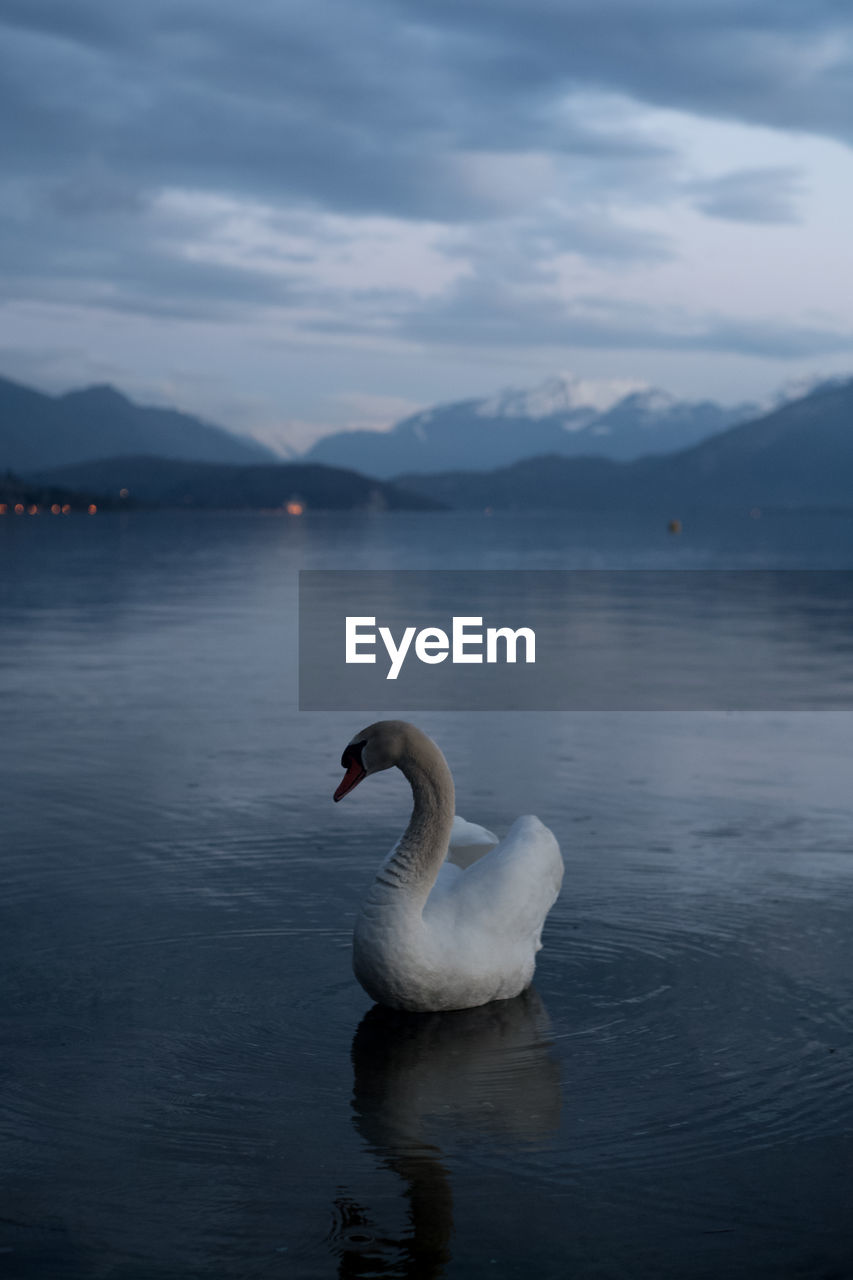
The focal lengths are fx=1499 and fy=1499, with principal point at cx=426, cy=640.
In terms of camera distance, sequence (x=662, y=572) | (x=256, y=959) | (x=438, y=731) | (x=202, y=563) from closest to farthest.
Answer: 1. (x=256, y=959)
2. (x=438, y=731)
3. (x=662, y=572)
4. (x=202, y=563)

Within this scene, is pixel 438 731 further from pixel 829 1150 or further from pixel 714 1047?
pixel 829 1150

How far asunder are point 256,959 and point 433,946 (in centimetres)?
154

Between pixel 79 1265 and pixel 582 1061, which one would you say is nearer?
pixel 79 1265

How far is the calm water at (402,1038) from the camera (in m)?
6.01

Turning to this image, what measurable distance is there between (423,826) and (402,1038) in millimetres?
1156

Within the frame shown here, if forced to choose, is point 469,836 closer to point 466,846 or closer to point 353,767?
point 466,846

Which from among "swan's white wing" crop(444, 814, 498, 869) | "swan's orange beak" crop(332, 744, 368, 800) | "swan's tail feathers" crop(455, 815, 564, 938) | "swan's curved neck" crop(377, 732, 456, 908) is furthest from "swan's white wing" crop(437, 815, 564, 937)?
"swan's orange beak" crop(332, 744, 368, 800)

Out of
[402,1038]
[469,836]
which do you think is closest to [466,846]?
[469,836]

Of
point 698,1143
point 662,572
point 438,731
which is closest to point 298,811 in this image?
point 438,731

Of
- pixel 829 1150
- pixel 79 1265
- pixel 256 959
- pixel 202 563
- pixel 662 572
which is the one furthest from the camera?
pixel 202 563

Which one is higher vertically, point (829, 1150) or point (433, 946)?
point (433, 946)

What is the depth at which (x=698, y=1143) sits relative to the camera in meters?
6.82

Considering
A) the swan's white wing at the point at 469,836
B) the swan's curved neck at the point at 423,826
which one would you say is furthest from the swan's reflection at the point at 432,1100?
the swan's white wing at the point at 469,836

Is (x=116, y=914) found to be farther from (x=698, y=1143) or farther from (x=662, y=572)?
(x=662, y=572)
